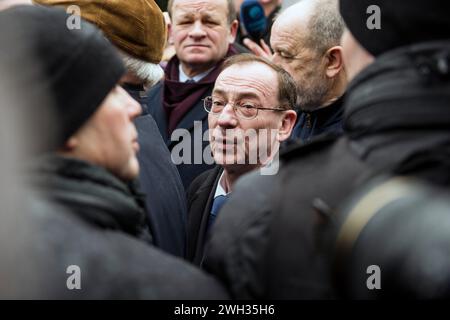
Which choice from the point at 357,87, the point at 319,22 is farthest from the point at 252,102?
the point at 357,87

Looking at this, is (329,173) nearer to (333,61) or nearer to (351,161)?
(351,161)

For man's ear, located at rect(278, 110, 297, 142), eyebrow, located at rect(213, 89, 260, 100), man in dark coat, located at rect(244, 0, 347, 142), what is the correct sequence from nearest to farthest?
eyebrow, located at rect(213, 89, 260, 100) → man's ear, located at rect(278, 110, 297, 142) → man in dark coat, located at rect(244, 0, 347, 142)

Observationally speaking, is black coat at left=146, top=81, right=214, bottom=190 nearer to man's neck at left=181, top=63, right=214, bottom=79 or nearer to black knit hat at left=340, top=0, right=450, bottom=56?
man's neck at left=181, top=63, right=214, bottom=79

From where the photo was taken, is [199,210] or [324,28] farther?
[324,28]

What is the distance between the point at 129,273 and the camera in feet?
6.03

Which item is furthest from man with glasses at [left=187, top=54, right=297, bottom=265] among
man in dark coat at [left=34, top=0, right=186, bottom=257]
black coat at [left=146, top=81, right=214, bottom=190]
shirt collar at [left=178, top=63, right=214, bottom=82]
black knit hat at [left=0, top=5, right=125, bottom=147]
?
black knit hat at [left=0, top=5, right=125, bottom=147]

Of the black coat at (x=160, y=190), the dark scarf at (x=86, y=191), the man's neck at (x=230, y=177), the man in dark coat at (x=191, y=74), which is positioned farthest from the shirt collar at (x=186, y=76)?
the dark scarf at (x=86, y=191)

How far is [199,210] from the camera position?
368cm

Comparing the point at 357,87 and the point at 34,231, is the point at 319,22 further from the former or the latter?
the point at 34,231

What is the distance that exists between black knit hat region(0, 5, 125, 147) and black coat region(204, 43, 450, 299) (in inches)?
17.2

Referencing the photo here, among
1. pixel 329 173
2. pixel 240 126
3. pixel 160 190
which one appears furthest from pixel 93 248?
pixel 240 126

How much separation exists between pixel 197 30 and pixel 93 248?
3371mm

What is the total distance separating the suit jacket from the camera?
3531 millimetres

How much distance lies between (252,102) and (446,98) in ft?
6.59
